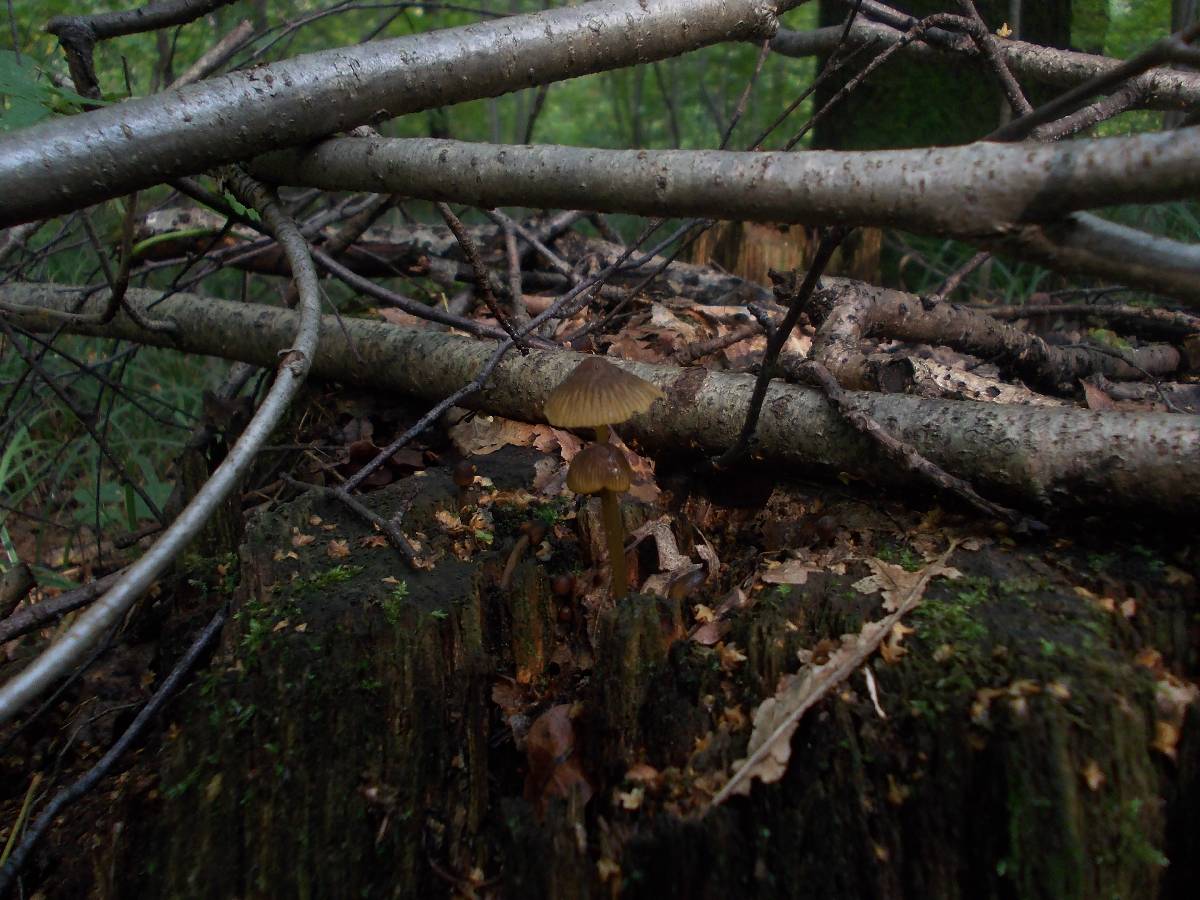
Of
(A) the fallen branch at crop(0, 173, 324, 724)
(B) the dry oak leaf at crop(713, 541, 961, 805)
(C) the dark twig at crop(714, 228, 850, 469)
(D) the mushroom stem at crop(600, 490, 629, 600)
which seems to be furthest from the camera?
(D) the mushroom stem at crop(600, 490, 629, 600)

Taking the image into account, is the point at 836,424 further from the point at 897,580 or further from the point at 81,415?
the point at 81,415

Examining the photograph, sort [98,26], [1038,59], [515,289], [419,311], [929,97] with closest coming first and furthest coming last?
[98,26] → [419,311] → [515,289] → [1038,59] → [929,97]

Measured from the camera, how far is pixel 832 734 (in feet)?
5.58

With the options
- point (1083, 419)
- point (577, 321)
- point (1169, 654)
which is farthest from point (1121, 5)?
point (1169, 654)

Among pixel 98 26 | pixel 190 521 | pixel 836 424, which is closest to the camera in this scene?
pixel 190 521

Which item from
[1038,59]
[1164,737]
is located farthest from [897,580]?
[1038,59]

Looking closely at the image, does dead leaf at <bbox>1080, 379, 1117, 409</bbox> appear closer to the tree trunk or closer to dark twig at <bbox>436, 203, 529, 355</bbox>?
dark twig at <bbox>436, 203, 529, 355</bbox>

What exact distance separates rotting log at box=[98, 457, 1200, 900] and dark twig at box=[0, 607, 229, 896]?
288 mm

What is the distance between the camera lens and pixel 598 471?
82.4 inches

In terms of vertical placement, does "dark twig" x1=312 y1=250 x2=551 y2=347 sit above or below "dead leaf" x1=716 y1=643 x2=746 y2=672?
above

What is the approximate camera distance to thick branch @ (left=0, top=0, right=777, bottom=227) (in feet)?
6.19

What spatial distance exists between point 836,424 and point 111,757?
91.3 inches

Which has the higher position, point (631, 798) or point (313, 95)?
point (313, 95)

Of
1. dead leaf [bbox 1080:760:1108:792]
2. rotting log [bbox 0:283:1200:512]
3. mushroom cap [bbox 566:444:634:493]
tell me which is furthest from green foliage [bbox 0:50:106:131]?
dead leaf [bbox 1080:760:1108:792]
